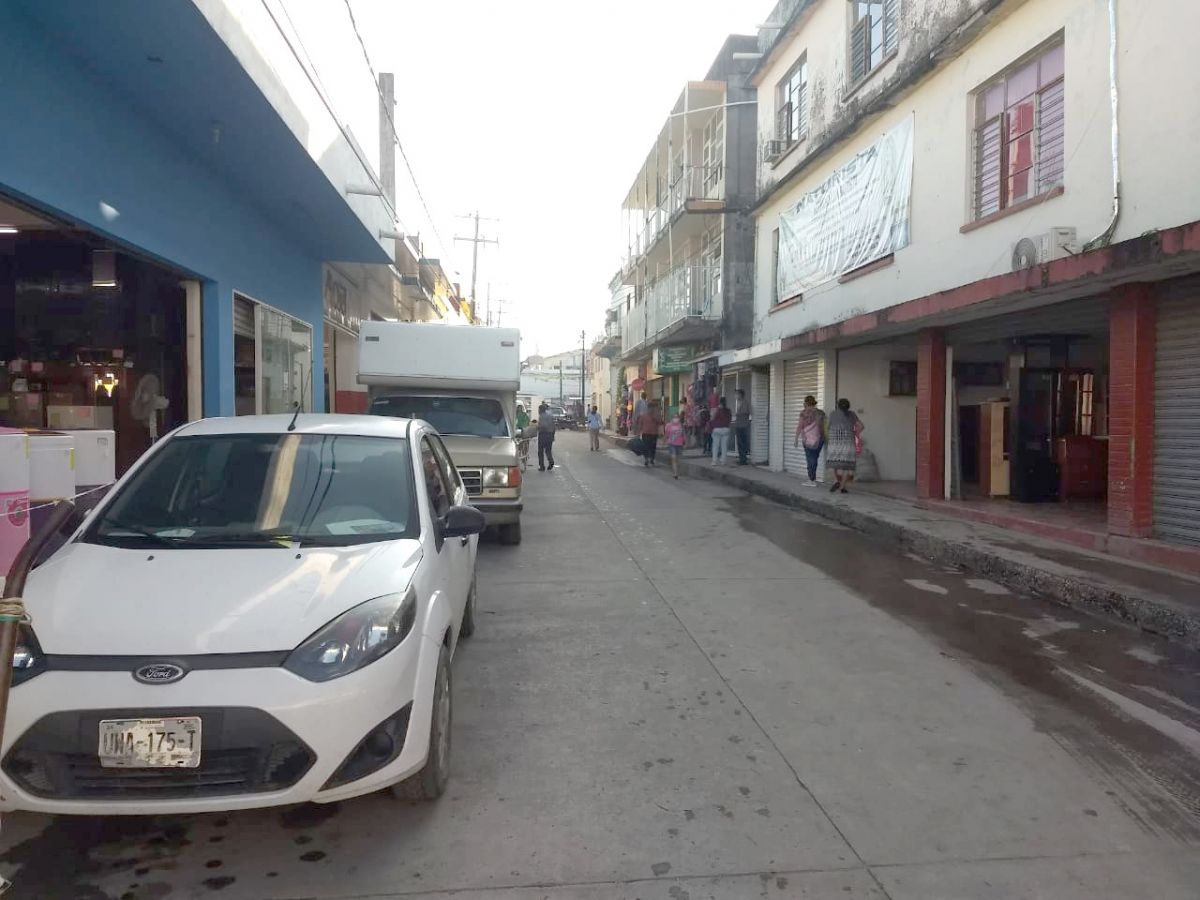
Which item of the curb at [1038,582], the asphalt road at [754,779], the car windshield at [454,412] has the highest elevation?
the car windshield at [454,412]

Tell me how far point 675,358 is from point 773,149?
9751mm

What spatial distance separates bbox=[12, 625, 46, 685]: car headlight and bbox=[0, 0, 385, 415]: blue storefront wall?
3885 mm

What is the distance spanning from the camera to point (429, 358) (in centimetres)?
1112

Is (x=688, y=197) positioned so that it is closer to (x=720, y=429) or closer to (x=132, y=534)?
(x=720, y=429)

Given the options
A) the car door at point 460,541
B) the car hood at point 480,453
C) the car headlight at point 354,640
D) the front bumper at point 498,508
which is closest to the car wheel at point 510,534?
the front bumper at point 498,508

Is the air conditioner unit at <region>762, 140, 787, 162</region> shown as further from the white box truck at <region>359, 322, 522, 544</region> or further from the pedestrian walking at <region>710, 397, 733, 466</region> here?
the white box truck at <region>359, 322, 522, 544</region>

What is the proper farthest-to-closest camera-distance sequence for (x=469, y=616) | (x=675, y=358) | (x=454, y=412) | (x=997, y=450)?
1. (x=675, y=358)
2. (x=997, y=450)
3. (x=454, y=412)
4. (x=469, y=616)

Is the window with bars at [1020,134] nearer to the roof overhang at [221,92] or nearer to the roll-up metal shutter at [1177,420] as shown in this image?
the roll-up metal shutter at [1177,420]

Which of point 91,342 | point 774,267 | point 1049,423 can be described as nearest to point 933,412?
point 1049,423

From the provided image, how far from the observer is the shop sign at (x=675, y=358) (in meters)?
27.6

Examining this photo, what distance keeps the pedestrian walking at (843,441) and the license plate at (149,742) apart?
494 inches

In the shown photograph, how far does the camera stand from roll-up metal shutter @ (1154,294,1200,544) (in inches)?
322

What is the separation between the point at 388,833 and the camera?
11.1 feet

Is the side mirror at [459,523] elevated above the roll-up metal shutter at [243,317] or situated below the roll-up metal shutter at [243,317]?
below
